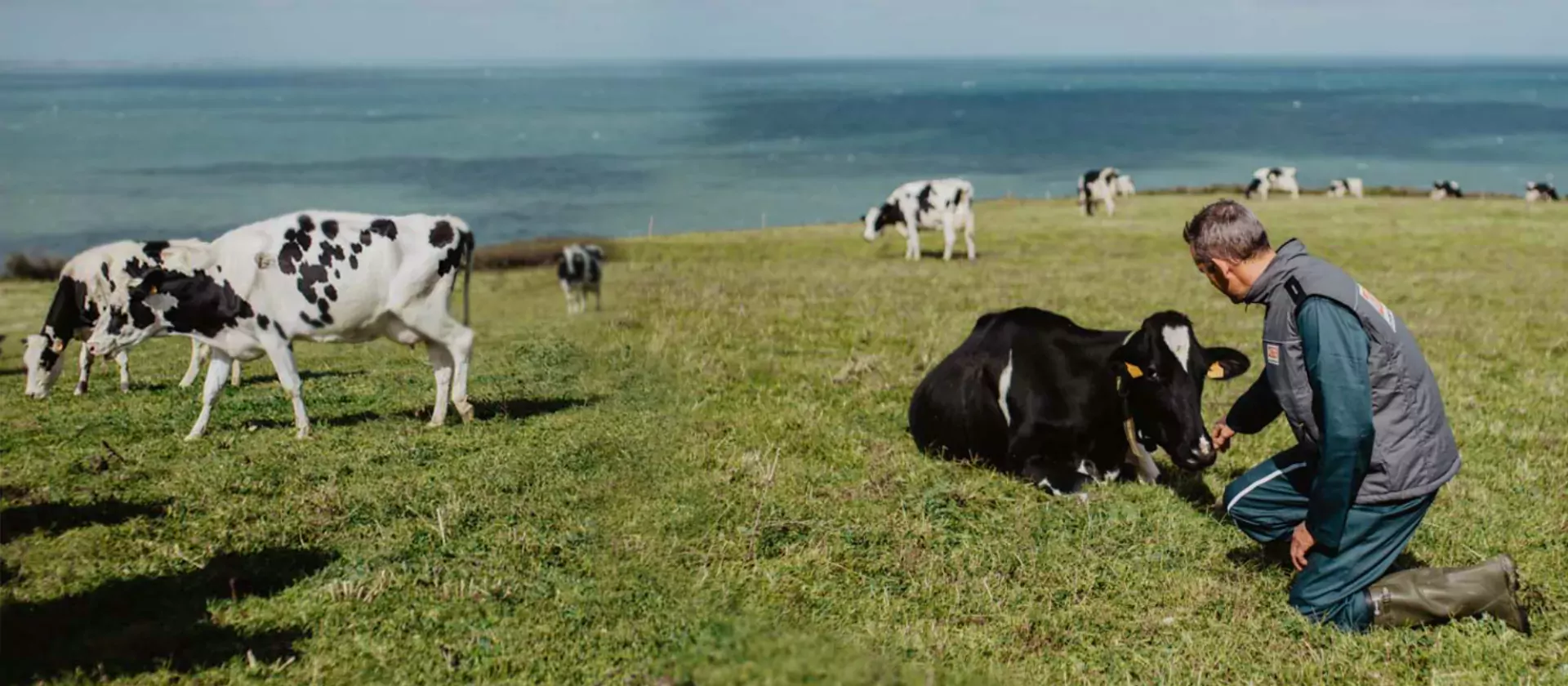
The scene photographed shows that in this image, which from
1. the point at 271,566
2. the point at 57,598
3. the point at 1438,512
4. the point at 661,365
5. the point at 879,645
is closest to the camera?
the point at 57,598

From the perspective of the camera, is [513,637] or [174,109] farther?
[174,109]

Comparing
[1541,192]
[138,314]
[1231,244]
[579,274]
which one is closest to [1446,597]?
[1231,244]

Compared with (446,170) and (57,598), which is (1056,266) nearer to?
(446,170)

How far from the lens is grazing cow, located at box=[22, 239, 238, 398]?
4.16 metres

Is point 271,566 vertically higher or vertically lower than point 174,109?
lower

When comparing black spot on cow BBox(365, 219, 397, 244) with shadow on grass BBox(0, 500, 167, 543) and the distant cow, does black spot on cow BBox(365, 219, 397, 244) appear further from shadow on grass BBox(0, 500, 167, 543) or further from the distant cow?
the distant cow

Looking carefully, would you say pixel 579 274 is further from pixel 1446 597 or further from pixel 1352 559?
pixel 1446 597

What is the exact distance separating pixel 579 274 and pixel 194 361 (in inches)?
76.1

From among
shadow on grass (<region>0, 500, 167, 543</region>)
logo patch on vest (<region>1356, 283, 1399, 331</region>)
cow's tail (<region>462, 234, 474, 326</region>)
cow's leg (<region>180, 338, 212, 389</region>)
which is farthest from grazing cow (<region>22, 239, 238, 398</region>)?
logo patch on vest (<region>1356, 283, 1399, 331</region>)

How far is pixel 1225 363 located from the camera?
323 inches

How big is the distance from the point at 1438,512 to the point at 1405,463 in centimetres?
298

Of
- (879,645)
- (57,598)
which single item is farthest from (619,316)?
(57,598)

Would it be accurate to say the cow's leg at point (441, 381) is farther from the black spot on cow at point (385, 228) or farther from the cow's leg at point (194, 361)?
the black spot on cow at point (385, 228)

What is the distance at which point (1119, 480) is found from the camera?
30.0ft
